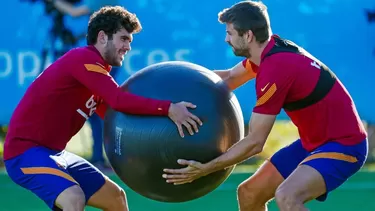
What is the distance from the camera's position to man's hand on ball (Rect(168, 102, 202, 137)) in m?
6.27

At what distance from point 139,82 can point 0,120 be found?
15.2 feet

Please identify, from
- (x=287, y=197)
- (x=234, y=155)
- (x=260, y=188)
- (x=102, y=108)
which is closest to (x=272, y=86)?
(x=234, y=155)

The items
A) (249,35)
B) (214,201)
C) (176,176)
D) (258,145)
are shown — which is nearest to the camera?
(176,176)

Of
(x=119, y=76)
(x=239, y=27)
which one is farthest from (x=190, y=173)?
(x=119, y=76)

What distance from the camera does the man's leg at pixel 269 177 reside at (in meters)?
7.00

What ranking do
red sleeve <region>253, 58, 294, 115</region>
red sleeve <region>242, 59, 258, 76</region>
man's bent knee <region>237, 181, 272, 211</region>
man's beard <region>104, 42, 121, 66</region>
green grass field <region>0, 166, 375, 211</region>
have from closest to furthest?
red sleeve <region>253, 58, 294, 115</region> < man's beard <region>104, 42, 121, 66</region> < man's bent knee <region>237, 181, 272, 211</region> < red sleeve <region>242, 59, 258, 76</region> < green grass field <region>0, 166, 375, 211</region>

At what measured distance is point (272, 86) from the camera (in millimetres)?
6352

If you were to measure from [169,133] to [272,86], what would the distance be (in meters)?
0.78

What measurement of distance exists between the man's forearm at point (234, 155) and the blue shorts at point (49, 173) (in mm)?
979

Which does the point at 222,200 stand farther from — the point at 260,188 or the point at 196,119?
the point at 196,119

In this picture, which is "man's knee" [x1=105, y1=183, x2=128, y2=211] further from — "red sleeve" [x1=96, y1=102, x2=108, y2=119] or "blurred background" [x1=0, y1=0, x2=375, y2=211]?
"blurred background" [x1=0, y1=0, x2=375, y2=211]

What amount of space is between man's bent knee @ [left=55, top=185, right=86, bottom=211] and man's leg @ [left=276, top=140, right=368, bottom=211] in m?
1.35

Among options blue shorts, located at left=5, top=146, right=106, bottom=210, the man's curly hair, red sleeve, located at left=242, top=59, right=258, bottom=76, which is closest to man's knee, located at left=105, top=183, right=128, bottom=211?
blue shorts, located at left=5, top=146, right=106, bottom=210

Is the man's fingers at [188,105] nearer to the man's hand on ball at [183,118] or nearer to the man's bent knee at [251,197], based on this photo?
the man's hand on ball at [183,118]
